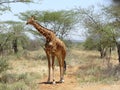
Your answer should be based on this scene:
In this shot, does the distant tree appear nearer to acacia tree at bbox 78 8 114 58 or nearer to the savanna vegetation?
the savanna vegetation

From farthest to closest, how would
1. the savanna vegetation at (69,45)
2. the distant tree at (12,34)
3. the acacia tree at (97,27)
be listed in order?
1. the distant tree at (12,34)
2. the acacia tree at (97,27)
3. the savanna vegetation at (69,45)

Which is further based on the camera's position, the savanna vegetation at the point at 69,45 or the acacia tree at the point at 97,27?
the acacia tree at the point at 97,27

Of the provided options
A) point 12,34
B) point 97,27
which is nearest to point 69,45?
point 12,34

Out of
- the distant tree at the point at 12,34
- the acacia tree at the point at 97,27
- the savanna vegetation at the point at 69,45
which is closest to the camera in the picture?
the savanna vegetation at the point at 69,45

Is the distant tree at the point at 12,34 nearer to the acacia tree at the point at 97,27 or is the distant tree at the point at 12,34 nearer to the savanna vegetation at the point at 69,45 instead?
the savanna vegetation at the point at 69,45

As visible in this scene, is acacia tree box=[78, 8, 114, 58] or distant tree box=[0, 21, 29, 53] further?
distant tree box=[0, 21, 29, 53]

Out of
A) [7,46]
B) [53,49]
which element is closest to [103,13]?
[53,49]

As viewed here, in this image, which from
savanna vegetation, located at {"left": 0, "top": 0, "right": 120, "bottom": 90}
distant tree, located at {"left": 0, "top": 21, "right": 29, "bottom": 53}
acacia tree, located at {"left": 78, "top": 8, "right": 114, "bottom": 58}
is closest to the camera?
savanna vegetation, located at {"left": 0, "top": 0, "right": 120, "bottom": 90}

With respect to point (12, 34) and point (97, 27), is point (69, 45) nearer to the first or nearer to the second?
point (12, 34)

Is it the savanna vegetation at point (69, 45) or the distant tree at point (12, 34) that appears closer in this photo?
the savanna vegetation at point (69, 45)

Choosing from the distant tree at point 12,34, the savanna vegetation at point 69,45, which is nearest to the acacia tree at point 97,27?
the savanna vegetation at point 69,45

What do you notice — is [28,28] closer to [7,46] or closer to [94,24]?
[7,46]

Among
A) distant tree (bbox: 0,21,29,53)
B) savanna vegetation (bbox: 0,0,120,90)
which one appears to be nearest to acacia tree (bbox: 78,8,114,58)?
savanna vegetation (bbox: 0,0,120,90)

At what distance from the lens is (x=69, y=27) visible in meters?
31.0
